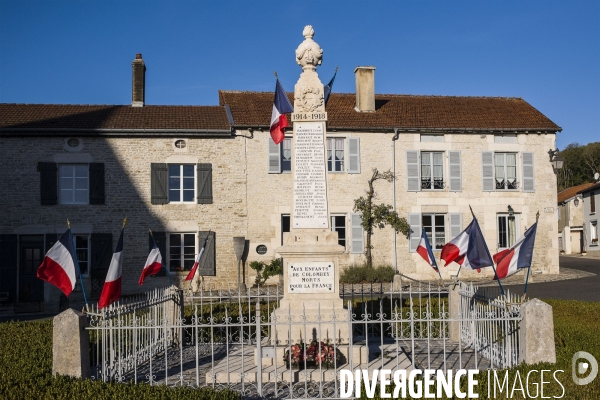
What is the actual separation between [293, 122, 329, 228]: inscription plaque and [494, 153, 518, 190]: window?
15.4 metres

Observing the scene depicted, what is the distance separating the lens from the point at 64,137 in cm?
→ 2095

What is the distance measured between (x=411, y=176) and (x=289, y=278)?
14438 millimetres

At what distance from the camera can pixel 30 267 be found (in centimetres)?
2039

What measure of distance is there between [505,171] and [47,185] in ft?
52.8

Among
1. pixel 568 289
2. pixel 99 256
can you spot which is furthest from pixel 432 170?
pixel 99 256

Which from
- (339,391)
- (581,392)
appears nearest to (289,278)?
(339,391)

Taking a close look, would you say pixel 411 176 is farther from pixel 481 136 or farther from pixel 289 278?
pixel 289 278

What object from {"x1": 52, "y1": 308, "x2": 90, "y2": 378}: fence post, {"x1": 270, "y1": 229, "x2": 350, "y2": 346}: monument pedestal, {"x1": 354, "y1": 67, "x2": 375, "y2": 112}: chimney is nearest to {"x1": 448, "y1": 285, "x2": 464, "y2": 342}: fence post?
{"x1": 270, "y1": 229, "x2": 350, "y2": 346}: monument pedestal

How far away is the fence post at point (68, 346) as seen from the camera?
7.02m

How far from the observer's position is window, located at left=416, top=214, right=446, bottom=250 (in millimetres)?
22797

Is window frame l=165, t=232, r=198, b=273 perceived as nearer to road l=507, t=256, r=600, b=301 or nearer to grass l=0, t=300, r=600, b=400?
road l=507, t=256, r=600, b=301

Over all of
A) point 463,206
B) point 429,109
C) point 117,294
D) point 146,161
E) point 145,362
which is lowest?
point 145,362

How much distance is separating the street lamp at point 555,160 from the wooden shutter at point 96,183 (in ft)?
51.4

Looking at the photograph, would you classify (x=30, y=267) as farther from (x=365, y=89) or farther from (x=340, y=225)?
(x=365, y=89)
